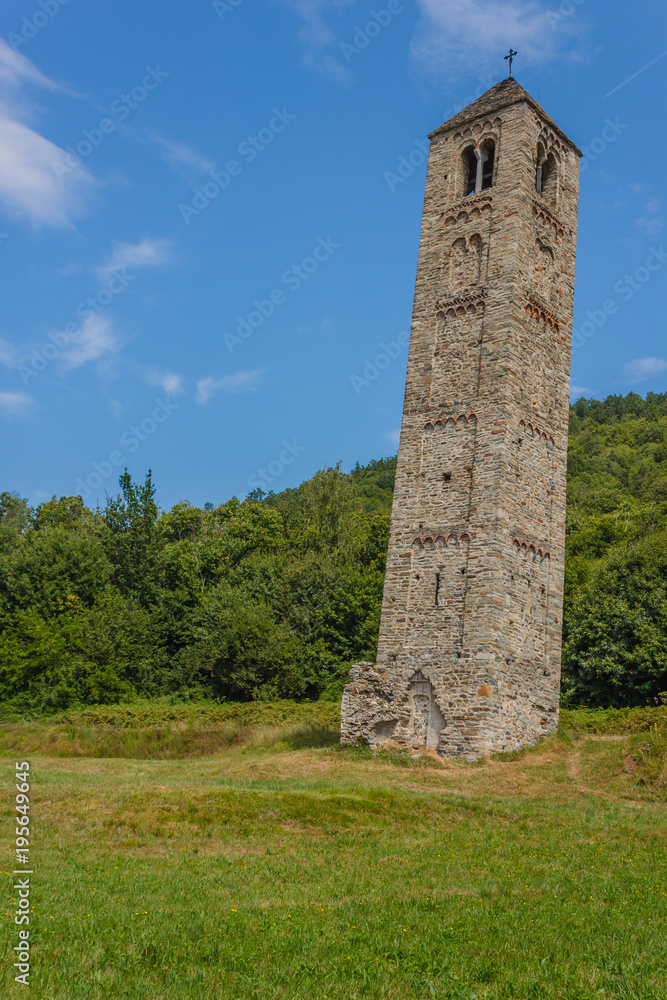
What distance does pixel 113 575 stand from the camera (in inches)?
1777

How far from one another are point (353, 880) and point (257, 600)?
107 ft

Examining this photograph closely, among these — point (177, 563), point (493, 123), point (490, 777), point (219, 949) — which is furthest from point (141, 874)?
point (177, 563)

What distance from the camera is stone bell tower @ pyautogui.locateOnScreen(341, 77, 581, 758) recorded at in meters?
18.9

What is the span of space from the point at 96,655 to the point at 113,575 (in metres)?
9.95

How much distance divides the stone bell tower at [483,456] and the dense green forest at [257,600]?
298 inches

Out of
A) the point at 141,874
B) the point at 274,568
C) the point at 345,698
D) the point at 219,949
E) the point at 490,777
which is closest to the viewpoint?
the point at 219,949

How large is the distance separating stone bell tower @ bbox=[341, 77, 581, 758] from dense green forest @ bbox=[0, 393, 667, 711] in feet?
24.8

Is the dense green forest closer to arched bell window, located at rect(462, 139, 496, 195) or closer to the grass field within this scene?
the grass field

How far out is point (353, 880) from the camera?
8.41 m

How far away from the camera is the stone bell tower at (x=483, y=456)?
61.9 feet

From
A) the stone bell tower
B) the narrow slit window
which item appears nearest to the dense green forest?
the stone bell tower

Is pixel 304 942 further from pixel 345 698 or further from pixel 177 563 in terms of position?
pixel 177 563

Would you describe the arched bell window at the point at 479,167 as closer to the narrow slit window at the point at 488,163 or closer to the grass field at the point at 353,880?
the narrow slit window at the point at 488,163

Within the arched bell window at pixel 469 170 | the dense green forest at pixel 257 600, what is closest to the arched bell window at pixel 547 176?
the arched bell window at pixel 469 170
